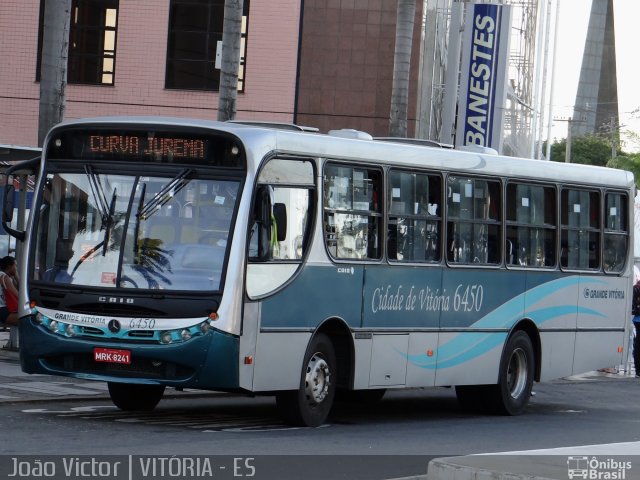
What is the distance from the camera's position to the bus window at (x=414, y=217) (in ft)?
51.7

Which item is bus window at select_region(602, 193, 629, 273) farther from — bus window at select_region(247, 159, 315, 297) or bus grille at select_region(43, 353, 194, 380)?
bus grille at select_region(43, 353, 194, 380)

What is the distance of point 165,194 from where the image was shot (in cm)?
1370

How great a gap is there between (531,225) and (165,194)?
19.4ft

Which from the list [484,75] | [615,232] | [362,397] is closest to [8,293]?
[362,397]

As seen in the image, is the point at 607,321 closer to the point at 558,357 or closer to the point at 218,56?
the point at 558,357

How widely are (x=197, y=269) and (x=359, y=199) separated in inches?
94.1

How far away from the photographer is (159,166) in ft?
45.4

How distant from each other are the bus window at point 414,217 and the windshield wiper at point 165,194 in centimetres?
272

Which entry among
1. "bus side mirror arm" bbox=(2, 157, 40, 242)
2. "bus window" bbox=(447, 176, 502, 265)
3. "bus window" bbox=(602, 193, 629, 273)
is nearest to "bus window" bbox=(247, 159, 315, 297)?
"bus side mirror arm" bbox=(2, 157, 40, 242)

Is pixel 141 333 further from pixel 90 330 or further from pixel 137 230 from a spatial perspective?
pixel 137 230

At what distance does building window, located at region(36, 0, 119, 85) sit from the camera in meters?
34.4

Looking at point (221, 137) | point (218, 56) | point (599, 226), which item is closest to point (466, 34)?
point (218, 56)

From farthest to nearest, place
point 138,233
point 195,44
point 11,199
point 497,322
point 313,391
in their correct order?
point 195,44 < point 497,322 < point 313,391 < point 11,199 < point 138,233

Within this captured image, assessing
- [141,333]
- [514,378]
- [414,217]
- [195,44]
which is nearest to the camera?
[141,333]
